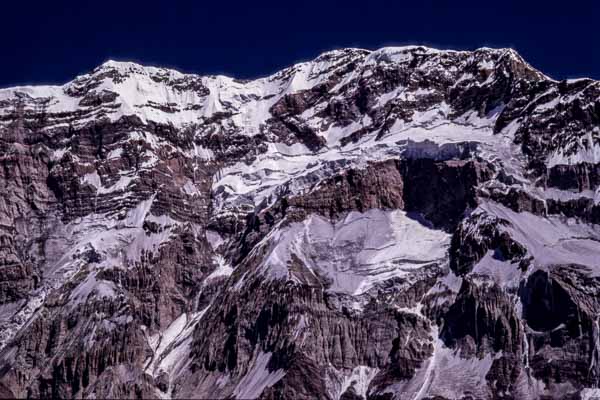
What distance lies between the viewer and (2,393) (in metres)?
198

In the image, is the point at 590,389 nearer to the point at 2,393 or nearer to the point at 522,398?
the point at 522,398

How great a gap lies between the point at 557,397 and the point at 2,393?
230 feet

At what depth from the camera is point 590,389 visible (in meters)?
199

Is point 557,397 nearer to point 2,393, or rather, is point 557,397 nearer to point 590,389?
point 590,389

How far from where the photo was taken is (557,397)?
198500 mm

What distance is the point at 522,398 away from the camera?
200 m

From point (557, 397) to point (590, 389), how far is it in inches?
175

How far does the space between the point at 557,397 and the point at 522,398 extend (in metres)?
4.46

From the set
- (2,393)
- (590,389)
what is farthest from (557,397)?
(2,393)

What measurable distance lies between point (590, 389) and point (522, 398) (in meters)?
8.65

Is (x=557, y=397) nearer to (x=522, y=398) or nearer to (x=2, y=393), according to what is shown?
(x=522, y=398)
